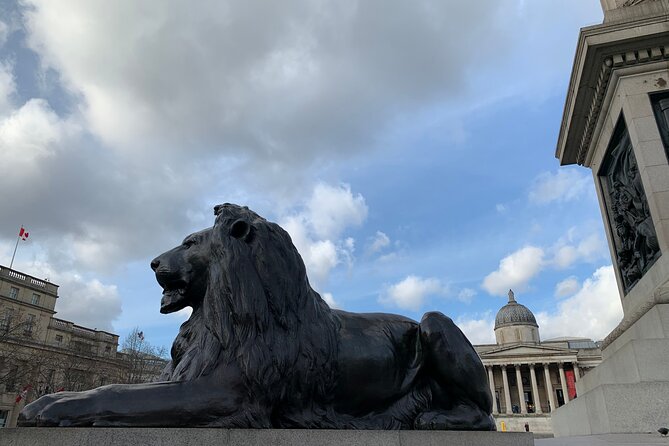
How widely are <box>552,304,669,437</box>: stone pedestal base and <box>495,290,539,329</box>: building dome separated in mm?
81160

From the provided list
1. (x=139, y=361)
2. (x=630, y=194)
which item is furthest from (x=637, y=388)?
(x=139, y=361)

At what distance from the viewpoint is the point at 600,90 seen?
9.70 metres

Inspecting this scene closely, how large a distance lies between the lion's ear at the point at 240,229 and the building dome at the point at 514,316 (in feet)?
288

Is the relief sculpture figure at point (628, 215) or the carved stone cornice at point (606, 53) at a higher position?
the carved stone cornice at point (606, 53)

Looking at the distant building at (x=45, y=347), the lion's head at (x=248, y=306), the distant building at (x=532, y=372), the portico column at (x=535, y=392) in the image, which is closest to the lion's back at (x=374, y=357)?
the lion's head at (x=248, y=306)

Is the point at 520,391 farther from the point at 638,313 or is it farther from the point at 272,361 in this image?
the point at 272,361

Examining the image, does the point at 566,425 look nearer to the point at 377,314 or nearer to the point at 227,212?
the point at 377,314

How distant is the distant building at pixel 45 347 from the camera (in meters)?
30.6

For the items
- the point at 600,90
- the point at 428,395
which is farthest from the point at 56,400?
the point at 600,90

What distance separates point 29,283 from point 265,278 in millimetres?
47198

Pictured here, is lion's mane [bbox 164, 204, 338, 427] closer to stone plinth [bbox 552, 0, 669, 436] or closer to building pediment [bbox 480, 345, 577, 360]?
stone plinth [bbox 552, 0, 669, 436]

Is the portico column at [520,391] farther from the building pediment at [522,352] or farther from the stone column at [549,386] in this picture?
the stone column at [549,386]

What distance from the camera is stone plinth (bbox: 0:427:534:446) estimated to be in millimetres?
2213

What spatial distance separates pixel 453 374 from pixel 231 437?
159cm
